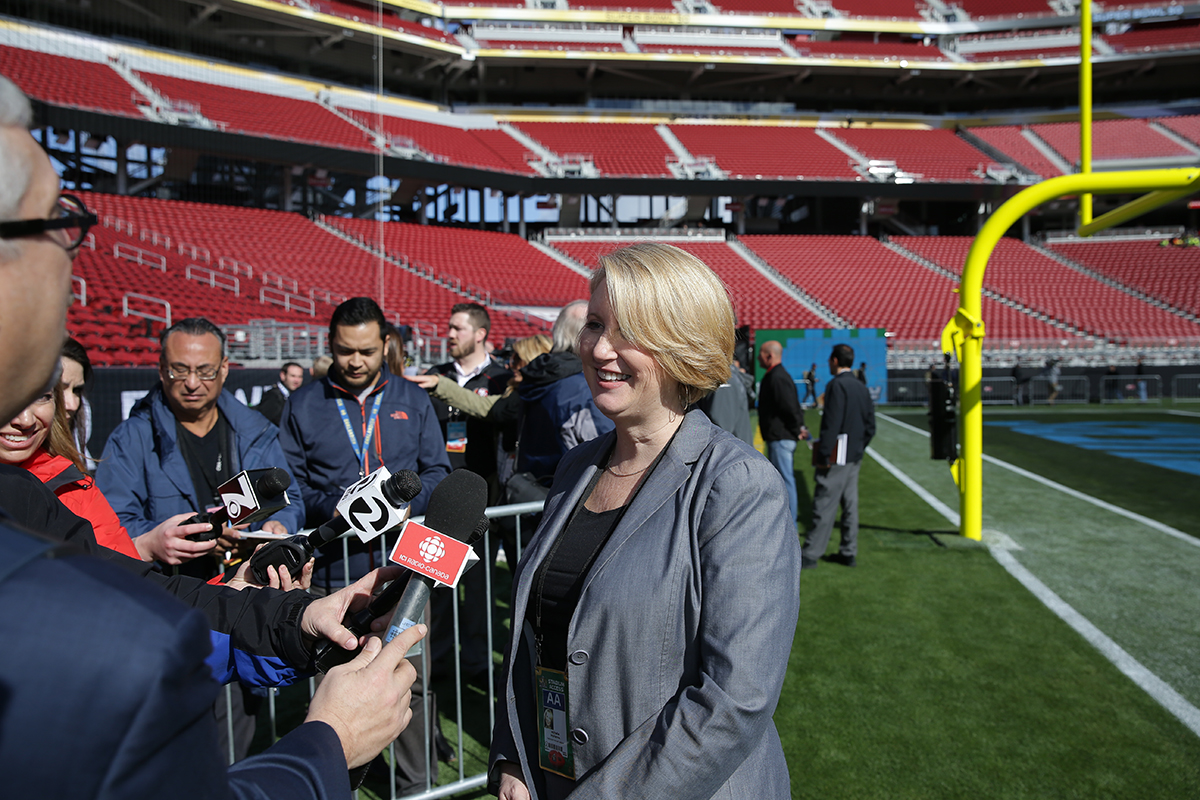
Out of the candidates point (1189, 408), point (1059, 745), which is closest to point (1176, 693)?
point (1059, 745)

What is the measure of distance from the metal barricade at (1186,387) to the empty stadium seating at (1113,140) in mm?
14113

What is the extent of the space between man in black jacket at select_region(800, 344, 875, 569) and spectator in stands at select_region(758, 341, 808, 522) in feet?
1.56

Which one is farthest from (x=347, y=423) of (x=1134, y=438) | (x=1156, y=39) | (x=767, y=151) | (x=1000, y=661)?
(x=1156, y=39)

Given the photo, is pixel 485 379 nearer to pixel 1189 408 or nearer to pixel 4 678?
pixel 4 678

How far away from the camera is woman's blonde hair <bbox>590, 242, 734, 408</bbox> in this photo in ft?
5.36

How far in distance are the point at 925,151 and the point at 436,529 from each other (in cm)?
3915

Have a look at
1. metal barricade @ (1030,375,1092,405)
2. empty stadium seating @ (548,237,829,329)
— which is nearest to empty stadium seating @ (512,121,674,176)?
empty stadium seating @ (548,237,829,329)

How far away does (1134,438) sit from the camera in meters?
12.8

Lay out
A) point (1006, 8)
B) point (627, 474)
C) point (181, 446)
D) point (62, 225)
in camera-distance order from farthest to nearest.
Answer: point (1006, 8), point (181, 446), point (627, 474), point (62, 225)

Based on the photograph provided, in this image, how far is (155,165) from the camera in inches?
976

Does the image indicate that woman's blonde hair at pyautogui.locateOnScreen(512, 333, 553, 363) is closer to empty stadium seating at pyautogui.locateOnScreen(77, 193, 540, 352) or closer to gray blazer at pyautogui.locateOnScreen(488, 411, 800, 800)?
gray blazer at pyautogui.locateOnScreen(488, 411, 800, 800)

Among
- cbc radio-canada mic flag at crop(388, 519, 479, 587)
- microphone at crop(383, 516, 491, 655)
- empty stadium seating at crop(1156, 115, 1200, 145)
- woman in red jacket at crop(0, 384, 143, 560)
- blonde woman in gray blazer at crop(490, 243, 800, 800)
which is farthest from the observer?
empty stadium seating at crop(1156, 115, 1200, 145)

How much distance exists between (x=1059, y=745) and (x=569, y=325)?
9.55ft

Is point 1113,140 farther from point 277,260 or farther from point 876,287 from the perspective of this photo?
point 277,260
